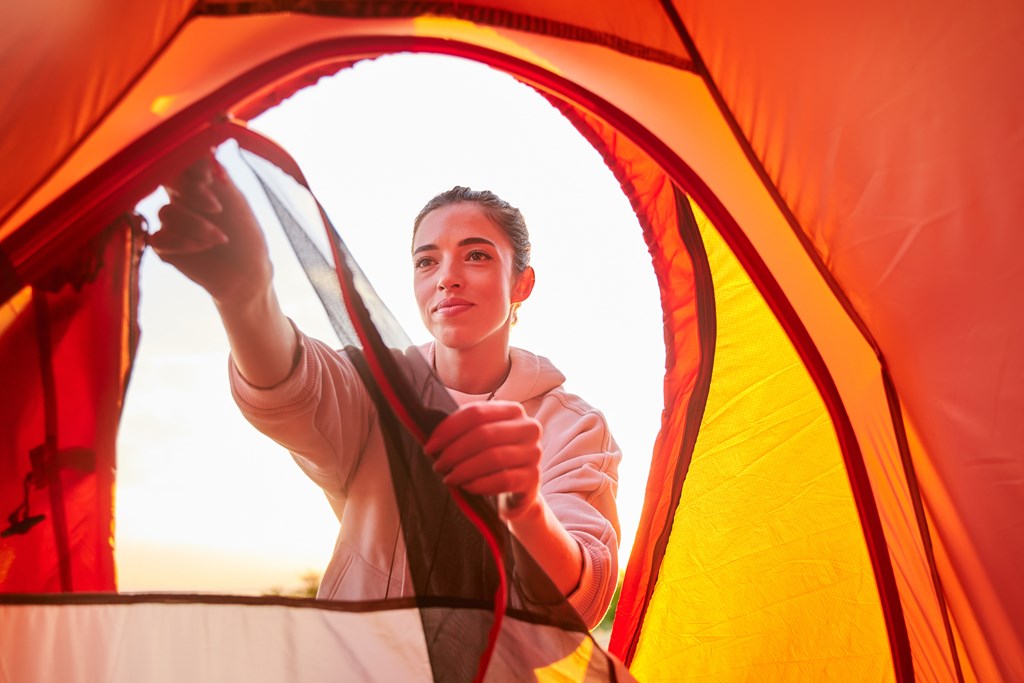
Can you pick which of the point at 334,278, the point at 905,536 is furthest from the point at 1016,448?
the point at 334,278

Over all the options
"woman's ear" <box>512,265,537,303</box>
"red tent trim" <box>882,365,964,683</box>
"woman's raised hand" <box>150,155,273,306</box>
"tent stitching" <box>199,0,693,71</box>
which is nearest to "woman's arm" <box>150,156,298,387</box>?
"woman's raised hand" <box>150,155,273,306</box>

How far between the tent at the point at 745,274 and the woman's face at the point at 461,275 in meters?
0.27

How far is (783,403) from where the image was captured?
1461mm

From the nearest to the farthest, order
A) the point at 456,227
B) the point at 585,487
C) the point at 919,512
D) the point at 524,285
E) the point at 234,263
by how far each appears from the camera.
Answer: the point at 234,263, the point at 919,512, the point at 585,487, the point at 456,227, the point at 524,285

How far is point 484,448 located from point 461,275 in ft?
1.88

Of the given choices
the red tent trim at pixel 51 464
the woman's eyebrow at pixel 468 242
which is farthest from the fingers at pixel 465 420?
the woman's eyebrow at pixel 468 242

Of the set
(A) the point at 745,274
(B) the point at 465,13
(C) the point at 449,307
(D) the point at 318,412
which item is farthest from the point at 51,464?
(A) the point at 745,274

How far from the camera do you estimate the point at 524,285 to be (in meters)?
1.61

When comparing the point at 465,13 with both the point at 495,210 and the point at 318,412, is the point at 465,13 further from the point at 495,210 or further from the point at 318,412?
the point at 318,412

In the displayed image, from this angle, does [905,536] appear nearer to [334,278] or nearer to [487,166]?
[334,278]

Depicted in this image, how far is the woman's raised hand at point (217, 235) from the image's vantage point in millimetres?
925

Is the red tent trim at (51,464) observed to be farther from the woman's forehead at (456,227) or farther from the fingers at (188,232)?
the woman's forehead at (456,227)

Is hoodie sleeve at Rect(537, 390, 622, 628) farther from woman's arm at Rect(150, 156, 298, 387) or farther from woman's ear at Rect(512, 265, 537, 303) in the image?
woman's arm at Rect(150, 156, 298, 387)

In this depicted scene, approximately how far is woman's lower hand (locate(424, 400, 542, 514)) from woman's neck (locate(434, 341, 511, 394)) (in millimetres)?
553
